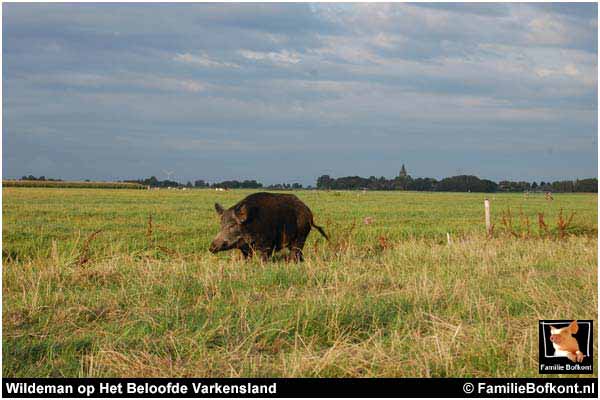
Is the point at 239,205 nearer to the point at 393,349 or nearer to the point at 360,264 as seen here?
the point at 360,264

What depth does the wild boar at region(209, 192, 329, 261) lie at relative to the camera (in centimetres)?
1079

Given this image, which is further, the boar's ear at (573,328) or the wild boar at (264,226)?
the wild boar at (264,226)

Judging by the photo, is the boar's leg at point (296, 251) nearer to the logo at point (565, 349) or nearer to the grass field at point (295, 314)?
the grass field at point (295, 314)

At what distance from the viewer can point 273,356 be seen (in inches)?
225

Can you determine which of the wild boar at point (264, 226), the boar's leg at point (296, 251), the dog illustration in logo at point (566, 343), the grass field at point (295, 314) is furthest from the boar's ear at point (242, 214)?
the dog illustration in logo at point (566, 343)

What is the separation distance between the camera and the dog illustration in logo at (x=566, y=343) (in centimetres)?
516

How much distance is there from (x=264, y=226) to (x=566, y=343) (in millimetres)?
6506

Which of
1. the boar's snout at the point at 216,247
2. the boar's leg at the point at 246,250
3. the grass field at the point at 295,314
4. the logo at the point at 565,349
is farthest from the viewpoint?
the boar's leg at the point at 246,250

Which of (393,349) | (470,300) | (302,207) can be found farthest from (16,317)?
(302,207)

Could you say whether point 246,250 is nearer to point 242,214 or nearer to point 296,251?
point 242,214

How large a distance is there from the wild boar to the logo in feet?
20.3

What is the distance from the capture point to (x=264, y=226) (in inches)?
432

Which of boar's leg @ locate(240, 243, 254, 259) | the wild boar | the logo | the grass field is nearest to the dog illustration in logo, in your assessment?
the logo

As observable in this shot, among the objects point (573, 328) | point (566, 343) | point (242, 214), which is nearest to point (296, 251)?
point (242, 214)
